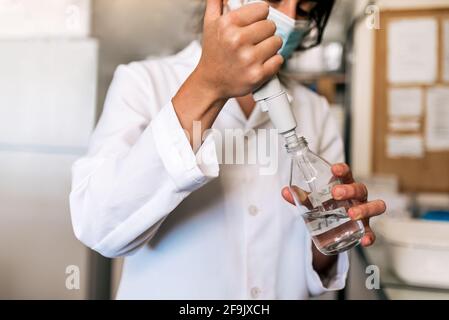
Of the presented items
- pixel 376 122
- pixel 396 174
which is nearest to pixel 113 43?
pixel 376 122

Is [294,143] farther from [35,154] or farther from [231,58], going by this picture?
[35,154]

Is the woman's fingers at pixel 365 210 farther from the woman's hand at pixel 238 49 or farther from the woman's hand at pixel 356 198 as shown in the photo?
the woman's hand at pixel 238 49

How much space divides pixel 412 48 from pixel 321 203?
0.81 meters

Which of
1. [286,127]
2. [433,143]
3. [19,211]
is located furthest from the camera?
[433,143]

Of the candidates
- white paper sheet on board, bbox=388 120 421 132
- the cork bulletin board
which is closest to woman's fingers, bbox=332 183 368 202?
the cork bulletin board

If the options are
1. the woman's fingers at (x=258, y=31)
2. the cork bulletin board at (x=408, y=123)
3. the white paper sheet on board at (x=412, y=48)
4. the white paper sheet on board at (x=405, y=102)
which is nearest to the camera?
the woman's fingers at (x=258, y=31)

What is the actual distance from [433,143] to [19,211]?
1370 mm

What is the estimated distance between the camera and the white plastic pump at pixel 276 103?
34 centimetres

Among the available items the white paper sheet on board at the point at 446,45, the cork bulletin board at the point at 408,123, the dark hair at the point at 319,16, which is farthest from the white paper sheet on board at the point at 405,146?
the dark hair at the point at 319,16

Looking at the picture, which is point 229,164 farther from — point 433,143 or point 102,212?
point 433,143

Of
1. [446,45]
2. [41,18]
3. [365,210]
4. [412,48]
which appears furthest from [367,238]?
[412,48]

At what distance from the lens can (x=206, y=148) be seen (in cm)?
36

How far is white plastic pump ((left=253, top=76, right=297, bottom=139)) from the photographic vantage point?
0.34m

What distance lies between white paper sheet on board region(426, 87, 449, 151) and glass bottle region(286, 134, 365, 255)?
1.12m
